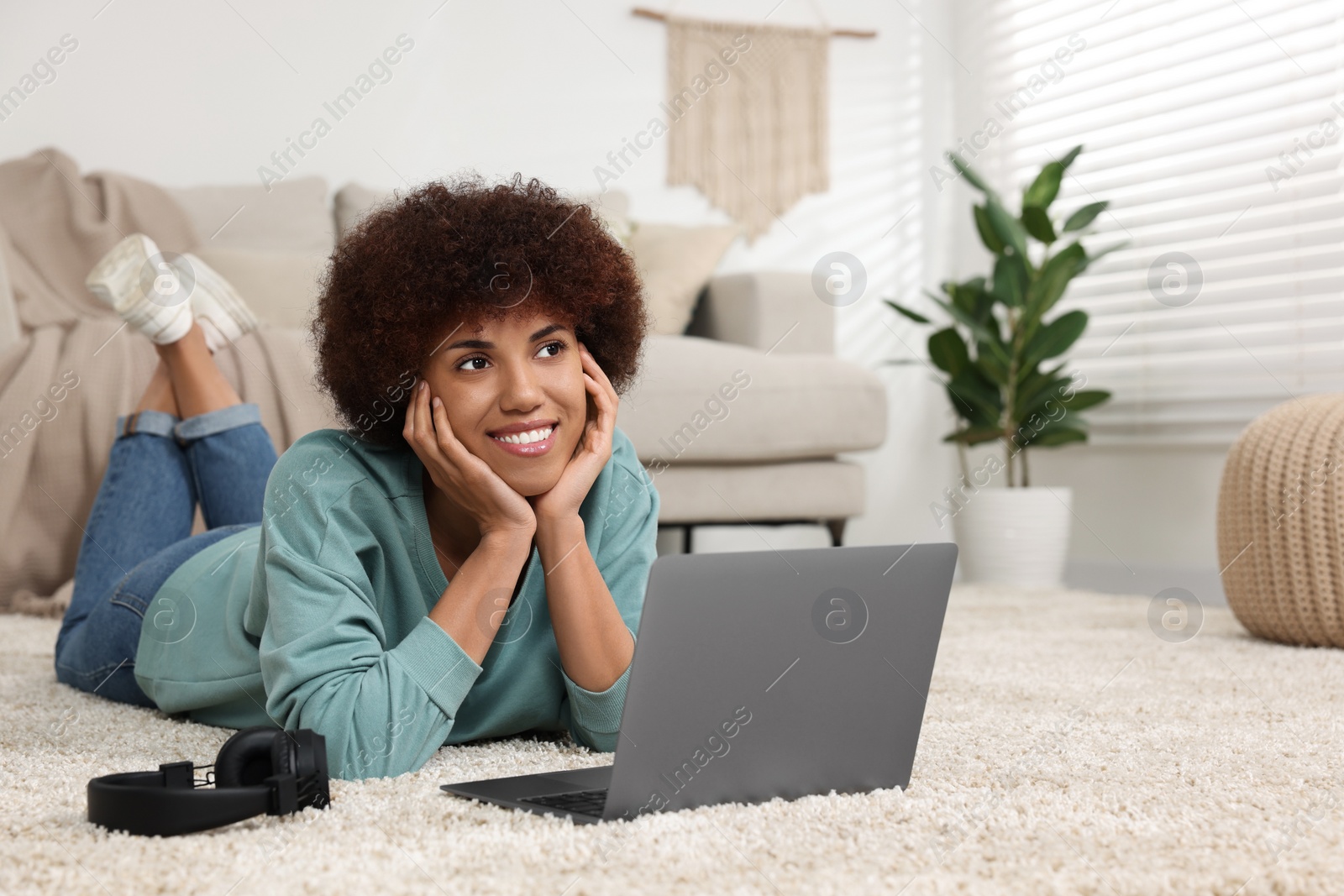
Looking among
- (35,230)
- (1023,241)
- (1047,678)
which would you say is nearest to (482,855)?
(1047,678)

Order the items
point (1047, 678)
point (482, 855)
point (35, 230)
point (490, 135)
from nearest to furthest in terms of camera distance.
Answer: point (482, 855) < point (1047, 678) < point (35, 230) < point (490, 135)

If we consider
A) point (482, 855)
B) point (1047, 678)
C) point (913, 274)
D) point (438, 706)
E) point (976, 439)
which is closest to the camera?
point (482, 855)

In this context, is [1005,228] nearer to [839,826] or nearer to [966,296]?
[966,296]

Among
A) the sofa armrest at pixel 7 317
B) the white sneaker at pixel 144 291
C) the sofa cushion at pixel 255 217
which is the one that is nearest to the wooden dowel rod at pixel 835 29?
the sofa cushion at pixel 255 217

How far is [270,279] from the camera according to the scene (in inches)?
101

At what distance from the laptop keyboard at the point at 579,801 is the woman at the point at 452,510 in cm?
14

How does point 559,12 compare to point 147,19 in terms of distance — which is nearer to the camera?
point 147,19

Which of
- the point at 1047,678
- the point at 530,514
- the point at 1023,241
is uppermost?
the point at 1023,241

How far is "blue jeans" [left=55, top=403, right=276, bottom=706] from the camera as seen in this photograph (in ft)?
4.25

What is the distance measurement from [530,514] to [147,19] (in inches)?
107

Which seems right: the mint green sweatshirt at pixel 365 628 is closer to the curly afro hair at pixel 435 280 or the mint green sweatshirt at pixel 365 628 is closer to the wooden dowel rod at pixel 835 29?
the curly afro hair at pixel 435 280

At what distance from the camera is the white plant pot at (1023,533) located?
2717mm

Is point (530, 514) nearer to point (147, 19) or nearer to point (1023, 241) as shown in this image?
point (1023, 241)

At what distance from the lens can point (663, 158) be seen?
3.49 m
